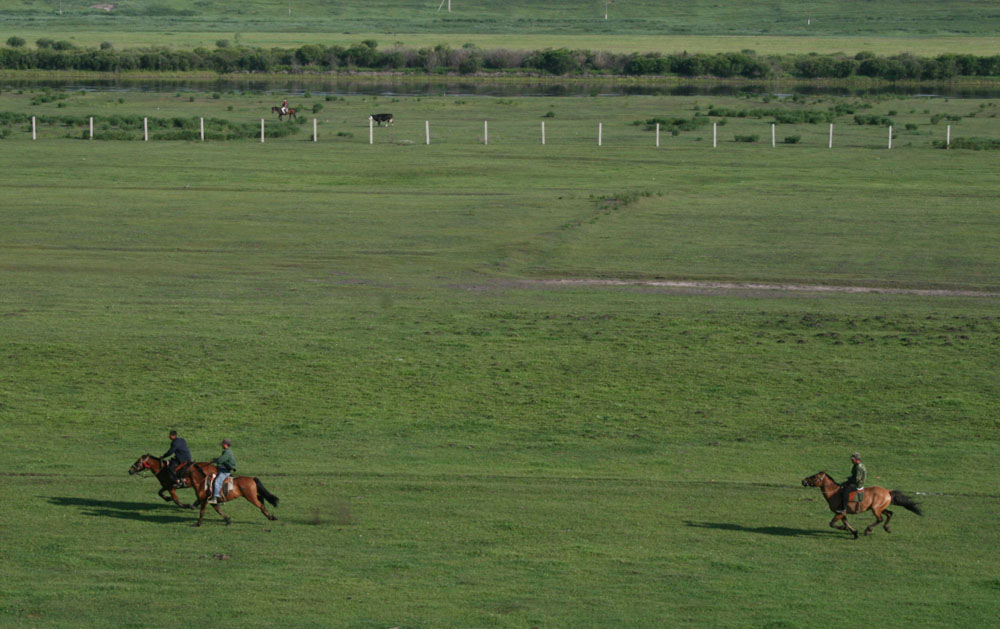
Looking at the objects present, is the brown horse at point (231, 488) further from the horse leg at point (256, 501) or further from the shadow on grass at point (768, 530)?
the shadow on grass at point (768, 530)

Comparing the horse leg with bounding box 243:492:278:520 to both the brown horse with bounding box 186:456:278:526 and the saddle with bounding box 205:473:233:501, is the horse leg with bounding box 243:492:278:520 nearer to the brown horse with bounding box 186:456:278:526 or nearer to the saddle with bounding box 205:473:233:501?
the brown horse with bounding box 186:456:278:526

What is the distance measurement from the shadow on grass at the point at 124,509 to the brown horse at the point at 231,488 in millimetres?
855

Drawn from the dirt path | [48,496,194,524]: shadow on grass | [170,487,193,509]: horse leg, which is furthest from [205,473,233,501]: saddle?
the dirt path

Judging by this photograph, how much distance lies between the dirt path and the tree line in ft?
415

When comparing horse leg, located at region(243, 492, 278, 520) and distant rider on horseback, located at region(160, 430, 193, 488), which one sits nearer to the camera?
horse leg, located at region(243, 492, 278, 520)

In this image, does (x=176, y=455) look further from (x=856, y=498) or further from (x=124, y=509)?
(x=856, y=498)

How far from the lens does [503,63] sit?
17038 centimetres

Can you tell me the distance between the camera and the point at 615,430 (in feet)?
81.7

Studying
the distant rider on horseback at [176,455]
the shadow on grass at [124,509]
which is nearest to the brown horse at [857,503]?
the distant rider on horseback at [176,455]

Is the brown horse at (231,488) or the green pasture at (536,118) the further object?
the green pasture at (536,118)

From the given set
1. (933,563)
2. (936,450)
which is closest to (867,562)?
(933,563)

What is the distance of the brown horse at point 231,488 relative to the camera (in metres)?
18.3

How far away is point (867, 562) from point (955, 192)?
43.3 m

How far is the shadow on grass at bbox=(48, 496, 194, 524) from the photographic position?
19125mm
